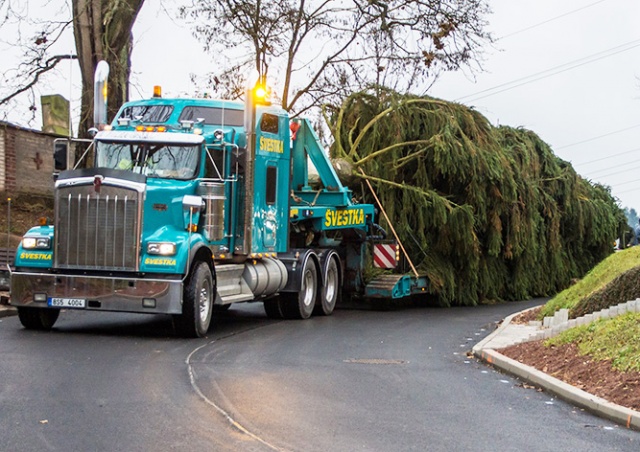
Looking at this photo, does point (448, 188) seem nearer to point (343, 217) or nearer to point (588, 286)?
point (343, 217)

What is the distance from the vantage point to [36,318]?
13805 millimetres

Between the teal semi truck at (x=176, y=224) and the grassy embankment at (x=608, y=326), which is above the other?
the teal semi truck at (x=176, y=224)

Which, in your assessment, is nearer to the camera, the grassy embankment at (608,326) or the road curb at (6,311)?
the grassy embankment at (608,326)

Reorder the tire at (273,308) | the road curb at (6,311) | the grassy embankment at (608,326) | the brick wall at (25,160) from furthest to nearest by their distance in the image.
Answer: the brick wall at (25,160), the tire at (273,308), the road curb at (6,311), the grassy embankment at (608,326)

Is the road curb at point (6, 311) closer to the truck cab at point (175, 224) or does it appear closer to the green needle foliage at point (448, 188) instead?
the truck cab at point (175, 224)

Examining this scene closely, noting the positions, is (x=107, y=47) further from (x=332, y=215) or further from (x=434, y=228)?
(x=434, y=228)

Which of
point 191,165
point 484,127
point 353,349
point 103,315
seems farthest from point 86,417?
point 484,127

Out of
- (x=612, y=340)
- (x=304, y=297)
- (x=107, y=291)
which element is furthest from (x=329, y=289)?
(x=612, y=340)

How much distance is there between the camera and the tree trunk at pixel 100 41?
2112 cm

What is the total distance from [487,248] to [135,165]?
423 inches

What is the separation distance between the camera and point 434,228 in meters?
21.5

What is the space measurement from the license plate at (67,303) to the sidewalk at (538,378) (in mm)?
5535

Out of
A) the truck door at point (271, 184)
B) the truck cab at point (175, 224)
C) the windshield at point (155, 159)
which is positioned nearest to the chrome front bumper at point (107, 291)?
the truck cab at point (175, 224)

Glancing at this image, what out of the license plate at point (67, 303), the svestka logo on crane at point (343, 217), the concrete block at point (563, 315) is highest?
the svestka logo on crane at point (343, 217)
